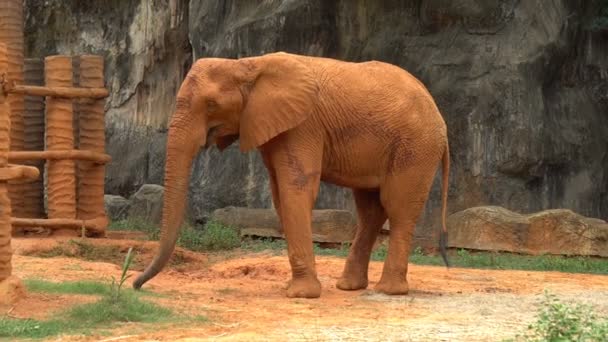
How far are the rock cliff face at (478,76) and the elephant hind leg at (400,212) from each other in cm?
577

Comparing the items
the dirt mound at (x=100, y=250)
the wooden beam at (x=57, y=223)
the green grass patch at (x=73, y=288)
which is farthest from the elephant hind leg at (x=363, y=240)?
the wooden beam at (x=57, y=223)

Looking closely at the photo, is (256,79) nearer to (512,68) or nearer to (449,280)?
(449,280)

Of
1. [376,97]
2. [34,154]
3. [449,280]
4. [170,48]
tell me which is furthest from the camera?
[170,48]

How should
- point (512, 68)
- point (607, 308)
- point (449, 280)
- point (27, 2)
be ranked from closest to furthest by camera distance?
point (607, 308) → point (449, 280) → point (512, 68) → point (27, 2)

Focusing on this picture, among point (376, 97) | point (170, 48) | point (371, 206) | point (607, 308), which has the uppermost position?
point (170, 48)

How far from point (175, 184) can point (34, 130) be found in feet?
21.3

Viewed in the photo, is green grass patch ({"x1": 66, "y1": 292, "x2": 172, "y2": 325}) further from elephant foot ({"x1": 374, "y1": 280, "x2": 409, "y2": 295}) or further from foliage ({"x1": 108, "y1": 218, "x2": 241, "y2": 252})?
foliage ({"x1": 108, "y1": 218, "x2": 241, "y2": 252})

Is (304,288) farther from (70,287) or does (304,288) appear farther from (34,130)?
(34,130)

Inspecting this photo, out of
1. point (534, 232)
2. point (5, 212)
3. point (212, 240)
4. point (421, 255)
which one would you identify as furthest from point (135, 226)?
point (5, 212)

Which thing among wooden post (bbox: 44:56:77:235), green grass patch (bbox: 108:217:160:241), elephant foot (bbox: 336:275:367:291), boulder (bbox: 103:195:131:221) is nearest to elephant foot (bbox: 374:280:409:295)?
elephant foot (bbox: 336:275:367:291)

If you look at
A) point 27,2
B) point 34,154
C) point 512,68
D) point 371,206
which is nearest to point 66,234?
point 34,154

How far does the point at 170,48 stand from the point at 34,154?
5813 millimetres

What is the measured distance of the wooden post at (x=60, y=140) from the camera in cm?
1567

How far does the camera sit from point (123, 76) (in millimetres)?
21344
